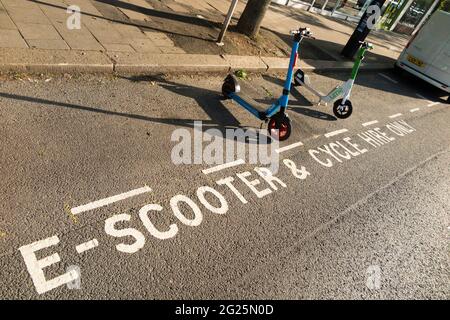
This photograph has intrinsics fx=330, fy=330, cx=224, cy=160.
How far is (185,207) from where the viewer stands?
12.0 ft

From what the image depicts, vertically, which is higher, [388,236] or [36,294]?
[388,236]

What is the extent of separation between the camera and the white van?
1010 centimetres

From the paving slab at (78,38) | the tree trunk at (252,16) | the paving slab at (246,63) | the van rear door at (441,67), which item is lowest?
the paving slab at (78,38)

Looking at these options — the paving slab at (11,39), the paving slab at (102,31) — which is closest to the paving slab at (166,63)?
the paving slab at (102,31)

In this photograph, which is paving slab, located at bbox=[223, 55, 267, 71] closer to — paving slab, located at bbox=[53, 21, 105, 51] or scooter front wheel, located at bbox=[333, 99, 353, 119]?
scooter front wheel, located at bbox=[333, 99, 353, 119]

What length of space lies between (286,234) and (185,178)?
1.38 metres

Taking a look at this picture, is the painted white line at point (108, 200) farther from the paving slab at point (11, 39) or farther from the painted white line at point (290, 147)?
the paving slab at point (11, 39)

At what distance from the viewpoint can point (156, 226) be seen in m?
3.34

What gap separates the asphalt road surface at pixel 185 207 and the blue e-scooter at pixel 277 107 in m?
0.24

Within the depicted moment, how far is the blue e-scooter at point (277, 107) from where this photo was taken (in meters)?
4.92

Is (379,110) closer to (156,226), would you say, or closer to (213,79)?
(213,79)

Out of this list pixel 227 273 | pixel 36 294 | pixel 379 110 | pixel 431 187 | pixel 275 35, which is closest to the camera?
pixel 36 294
